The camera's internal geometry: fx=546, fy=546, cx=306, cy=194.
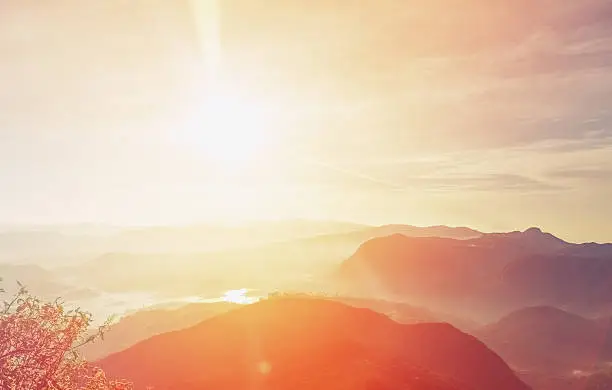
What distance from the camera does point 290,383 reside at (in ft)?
271

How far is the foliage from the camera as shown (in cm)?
2306

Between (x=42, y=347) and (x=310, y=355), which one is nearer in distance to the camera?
(x=42, y=347)

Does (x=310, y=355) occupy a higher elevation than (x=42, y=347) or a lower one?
lower

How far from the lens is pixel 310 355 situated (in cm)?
10206

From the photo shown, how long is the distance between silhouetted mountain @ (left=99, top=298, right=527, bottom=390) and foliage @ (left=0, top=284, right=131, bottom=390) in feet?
183

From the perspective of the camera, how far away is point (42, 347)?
79.0 feet

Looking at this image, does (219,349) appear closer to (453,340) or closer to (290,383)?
(290,383)

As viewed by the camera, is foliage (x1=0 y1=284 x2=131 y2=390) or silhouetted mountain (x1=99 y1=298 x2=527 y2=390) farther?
silhouetted mountain (x1=99 y1=298 x2=527 y2=390)

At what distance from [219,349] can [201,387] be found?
43.5 meters

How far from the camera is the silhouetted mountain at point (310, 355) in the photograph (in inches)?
3327

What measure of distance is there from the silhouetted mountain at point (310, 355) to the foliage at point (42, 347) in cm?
5573

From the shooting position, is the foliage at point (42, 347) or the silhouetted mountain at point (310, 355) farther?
the silhouetted mountain at point (310, 355)

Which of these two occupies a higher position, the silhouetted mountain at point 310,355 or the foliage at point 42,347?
the foliage at point 42,347

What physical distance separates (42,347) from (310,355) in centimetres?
8233
